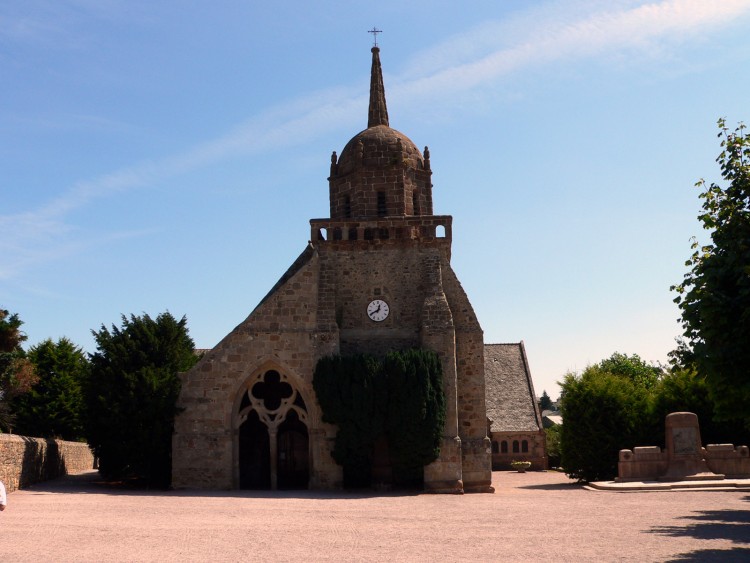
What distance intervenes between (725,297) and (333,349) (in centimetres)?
1537

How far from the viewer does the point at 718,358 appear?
13.4 metres

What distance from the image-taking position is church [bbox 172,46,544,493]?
86.5ft

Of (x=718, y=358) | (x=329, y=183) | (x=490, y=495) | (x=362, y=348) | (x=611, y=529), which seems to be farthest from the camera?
(x=329, y=183)

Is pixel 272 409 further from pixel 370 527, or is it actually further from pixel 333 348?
pixel 370 527

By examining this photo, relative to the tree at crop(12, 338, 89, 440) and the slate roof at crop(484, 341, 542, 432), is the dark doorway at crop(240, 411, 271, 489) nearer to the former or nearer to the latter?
the tree at crop(12, 338, 89, 440)

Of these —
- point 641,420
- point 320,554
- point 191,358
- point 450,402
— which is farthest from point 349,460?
point 320,554

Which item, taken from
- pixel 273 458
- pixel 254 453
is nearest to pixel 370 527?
pixel 273 458

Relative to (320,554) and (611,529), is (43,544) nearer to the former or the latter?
(320,554)

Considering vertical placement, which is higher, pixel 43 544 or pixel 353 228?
pixel 353 228

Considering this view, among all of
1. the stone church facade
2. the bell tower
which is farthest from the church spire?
the stone church facade

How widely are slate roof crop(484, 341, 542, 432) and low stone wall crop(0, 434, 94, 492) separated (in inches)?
913

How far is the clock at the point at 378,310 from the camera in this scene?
28438mm

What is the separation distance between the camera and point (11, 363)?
3145cm

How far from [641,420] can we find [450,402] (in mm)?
7700
